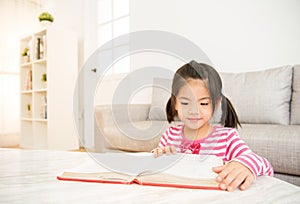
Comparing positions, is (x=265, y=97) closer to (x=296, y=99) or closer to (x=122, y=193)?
(x=296, y=99)

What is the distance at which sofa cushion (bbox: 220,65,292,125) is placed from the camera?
4.74 ft

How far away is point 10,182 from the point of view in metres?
0.50

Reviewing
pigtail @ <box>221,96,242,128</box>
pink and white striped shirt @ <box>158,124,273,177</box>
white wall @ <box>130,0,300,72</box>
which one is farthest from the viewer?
white wall @ <box>130,0,300,72</box>

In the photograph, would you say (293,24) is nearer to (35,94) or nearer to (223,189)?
(223,189)

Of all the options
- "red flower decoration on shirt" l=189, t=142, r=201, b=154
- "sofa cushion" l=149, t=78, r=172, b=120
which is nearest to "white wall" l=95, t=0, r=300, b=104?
"sofa cushion" l=149, t=78, r=172, b=120

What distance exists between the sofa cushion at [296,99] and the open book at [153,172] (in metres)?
1.00

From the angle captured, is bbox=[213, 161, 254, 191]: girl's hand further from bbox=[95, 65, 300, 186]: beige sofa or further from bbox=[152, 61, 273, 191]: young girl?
bbox=[95, 65, 300, 186]: beige sofa

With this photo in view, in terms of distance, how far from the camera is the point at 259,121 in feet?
4.88

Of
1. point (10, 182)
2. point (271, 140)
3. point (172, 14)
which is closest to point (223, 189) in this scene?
point (10, 182)

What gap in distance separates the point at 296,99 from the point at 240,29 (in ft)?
2.39

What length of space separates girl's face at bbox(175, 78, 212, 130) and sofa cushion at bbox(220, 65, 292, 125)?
2.62ft

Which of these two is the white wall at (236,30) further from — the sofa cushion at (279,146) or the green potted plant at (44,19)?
the green potted plant at (44,19)

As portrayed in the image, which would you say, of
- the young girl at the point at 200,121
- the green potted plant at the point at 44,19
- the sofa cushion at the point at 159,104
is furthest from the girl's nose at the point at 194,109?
the green potted plant at the point at 44,19

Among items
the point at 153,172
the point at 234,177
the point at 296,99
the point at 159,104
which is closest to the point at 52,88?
the point at 159,104
